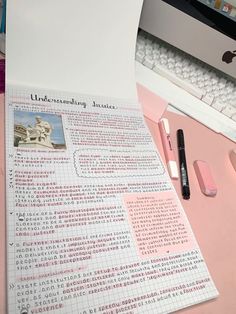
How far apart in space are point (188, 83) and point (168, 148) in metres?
0.23

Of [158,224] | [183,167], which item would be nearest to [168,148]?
[183,167]

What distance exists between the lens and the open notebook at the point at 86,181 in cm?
32

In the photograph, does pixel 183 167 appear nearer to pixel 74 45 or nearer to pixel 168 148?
pixel 168 148

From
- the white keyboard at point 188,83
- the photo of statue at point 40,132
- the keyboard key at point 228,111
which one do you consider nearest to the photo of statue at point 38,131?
the photo of statue at point 40,132

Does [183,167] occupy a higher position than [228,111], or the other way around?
[228,111]

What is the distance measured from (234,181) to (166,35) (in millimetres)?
361

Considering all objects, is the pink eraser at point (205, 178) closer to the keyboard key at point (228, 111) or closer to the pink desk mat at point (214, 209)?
the pink desk mat at point (214, 209)

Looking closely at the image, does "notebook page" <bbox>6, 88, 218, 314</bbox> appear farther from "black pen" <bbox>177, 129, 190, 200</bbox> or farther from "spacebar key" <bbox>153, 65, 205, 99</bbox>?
"spacebar key" <bbox>153, 65, 205, 99</bbox>

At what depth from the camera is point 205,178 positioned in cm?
50

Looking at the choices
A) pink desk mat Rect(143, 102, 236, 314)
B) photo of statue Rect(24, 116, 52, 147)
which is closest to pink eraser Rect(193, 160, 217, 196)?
pink desk mat Rect(143, 102, 236, 314)

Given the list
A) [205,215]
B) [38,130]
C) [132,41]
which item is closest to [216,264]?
[205,215]

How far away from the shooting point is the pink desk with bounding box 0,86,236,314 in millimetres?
368

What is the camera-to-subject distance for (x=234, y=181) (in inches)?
21.2

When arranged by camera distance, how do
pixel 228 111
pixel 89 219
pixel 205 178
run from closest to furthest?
pixel 89 219, pixel 205 178, pixel 228 111
